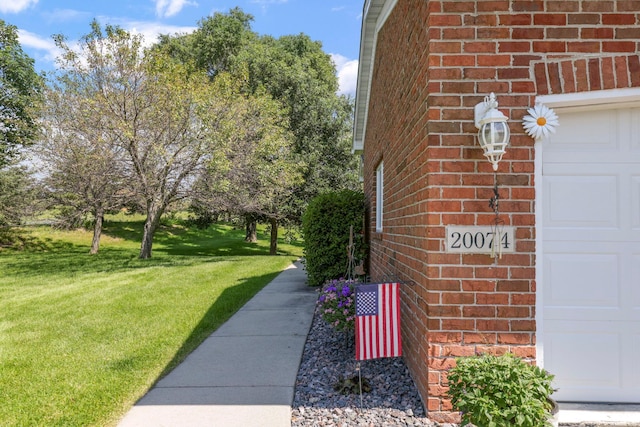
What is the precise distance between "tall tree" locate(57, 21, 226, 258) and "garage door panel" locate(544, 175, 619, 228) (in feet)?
41.4

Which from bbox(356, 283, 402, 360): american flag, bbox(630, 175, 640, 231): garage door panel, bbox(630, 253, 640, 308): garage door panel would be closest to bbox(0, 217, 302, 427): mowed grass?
bbox(356, 283, 402, 360): american flag

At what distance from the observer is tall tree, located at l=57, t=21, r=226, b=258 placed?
14.0 meters

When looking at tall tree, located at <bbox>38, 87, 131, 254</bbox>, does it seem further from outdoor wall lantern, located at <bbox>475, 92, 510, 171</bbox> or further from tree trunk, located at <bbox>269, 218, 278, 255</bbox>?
outdoor wall lantern, located at <bbox>475, 92, 510, 171</bbox>

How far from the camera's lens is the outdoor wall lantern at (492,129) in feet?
10.1

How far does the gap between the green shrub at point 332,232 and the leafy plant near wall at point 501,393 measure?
6.28 metres

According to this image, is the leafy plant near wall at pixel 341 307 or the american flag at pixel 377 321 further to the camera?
the leafy plant near wall at pixel 341 307

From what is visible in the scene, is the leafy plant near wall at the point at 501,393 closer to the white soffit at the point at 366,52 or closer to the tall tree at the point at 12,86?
the white soffit at the point at 366,52

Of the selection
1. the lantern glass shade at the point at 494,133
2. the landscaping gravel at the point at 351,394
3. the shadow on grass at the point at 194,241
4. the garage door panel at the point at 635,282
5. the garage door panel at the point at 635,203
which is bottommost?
the landscaping gravel at the point at 351,394

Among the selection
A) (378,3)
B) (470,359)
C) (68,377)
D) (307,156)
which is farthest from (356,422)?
(307,156)

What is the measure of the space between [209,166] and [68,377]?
1060 cm

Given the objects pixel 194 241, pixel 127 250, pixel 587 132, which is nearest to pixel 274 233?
pixel 127 250

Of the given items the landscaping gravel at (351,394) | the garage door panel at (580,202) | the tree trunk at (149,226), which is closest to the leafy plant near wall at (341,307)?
the landscaping gravel at (351,394)

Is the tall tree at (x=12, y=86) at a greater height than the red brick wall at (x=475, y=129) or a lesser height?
greater

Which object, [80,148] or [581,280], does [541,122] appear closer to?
[581,280]
